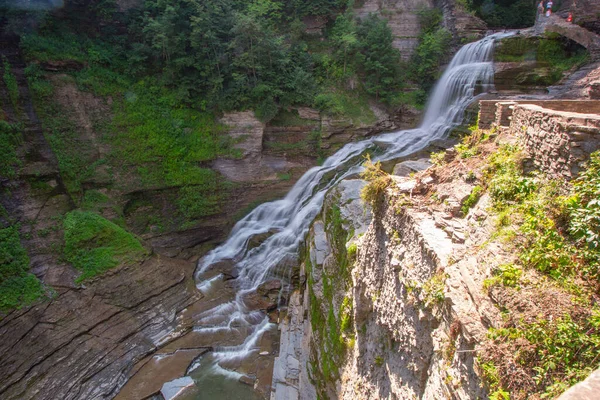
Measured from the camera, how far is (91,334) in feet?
32.6

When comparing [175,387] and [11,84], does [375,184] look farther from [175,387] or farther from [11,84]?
[11,84]

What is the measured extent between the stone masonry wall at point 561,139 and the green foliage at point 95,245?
1186cm

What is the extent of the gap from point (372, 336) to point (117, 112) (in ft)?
47.4

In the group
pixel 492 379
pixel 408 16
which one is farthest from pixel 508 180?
pixel 408 16

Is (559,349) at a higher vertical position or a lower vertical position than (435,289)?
higher

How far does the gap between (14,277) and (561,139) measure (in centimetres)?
1340

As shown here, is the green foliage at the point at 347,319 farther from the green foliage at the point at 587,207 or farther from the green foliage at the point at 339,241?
the green foliage at the point at 587,207

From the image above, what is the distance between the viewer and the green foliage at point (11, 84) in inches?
494

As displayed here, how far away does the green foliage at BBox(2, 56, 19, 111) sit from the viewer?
12555 millimetres

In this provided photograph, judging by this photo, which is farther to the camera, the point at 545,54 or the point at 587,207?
the point at 545,54

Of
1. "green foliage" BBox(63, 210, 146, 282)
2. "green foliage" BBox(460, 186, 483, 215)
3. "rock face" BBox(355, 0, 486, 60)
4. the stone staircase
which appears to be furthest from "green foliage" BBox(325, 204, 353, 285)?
"rock face" BBox(355, 0, 486, 60)

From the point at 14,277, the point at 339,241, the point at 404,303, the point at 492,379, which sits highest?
the point at 492,379

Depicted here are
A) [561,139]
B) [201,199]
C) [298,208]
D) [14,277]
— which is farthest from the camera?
[201,199]

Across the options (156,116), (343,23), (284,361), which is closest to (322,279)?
(284,361)
